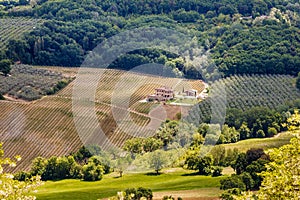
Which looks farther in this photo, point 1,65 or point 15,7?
point 15,7

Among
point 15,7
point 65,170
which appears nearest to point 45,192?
point 65,170

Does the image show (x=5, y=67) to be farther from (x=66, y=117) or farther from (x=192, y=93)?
(x=192, y=93)

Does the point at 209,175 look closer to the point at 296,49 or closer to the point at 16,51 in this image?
the point at 296,49

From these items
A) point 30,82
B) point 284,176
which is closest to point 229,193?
point 284,176

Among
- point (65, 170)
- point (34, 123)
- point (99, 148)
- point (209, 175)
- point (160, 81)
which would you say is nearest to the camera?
point (209, 175)

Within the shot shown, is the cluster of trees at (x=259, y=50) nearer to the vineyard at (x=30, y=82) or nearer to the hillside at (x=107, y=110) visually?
the hillside at (x=107, y=110)

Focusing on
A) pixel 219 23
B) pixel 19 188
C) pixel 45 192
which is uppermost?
pixel 219 23

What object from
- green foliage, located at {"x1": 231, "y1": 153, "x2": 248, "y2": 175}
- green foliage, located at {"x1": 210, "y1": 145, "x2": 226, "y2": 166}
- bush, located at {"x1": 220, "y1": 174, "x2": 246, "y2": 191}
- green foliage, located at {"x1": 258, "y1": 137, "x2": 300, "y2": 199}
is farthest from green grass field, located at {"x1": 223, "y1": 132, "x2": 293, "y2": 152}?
green foliage, located at {"x1": 258, "y1": 137, "x2": 300, "y2": 199}
